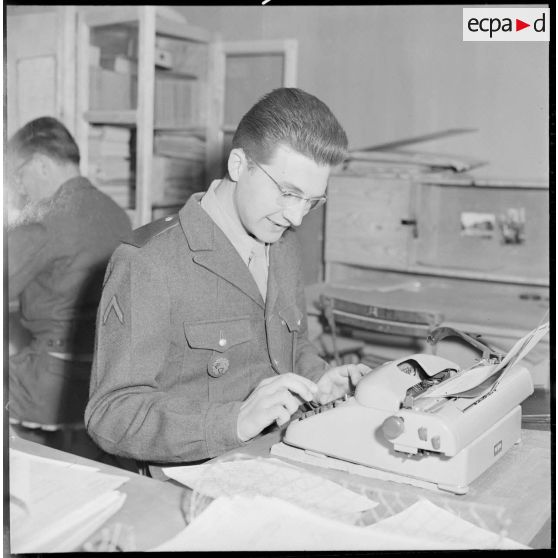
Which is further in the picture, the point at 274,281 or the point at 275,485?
the point at 274,281

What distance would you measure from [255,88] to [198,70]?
377 mm

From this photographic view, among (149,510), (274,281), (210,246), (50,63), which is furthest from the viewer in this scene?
(50,63)

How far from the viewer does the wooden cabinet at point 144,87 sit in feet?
11.9

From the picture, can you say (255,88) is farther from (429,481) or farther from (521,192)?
(429,481)

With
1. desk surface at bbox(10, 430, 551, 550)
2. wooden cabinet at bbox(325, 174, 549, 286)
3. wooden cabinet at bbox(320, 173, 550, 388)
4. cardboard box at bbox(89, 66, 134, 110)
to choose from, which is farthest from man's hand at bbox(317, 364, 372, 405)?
cardboard box at bbox(89, 66, 134, 110)

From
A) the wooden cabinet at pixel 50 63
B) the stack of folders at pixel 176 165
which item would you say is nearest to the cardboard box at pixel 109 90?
the wooden cabinet at pixel 50 63

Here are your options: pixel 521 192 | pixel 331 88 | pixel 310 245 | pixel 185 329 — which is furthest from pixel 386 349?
pixel 185 329

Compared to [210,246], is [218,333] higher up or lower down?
lower down

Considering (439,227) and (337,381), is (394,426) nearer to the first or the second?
(337,381)

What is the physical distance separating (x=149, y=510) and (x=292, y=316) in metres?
0.82

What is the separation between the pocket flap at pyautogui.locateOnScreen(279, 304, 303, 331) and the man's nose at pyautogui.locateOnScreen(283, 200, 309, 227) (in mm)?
323

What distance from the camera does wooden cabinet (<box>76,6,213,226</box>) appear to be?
362cm

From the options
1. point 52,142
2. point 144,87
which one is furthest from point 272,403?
Result: point 144,87

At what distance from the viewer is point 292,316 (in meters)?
2.09
